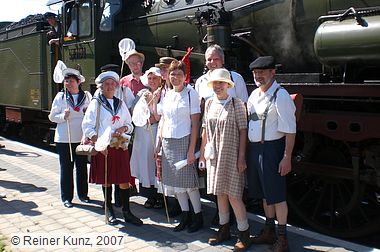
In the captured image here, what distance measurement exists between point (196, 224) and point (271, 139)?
129 centimetres

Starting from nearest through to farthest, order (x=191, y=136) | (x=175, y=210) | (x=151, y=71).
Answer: (x=191, y=136)
(x=151, y=71)
(x=175, y=210)

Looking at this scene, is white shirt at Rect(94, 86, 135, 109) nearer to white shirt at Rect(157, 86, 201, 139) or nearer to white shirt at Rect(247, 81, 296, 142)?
white shirt at Rect(157, 86, 201, 139)

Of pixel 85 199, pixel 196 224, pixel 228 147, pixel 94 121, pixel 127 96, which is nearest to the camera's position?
pixel 228 147

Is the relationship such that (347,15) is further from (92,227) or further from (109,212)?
(92,227)

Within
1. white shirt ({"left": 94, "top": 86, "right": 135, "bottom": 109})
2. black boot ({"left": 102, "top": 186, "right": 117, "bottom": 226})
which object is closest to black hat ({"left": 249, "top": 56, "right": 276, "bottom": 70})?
white shirt ({"left": 94, "top": 86, "right": 135, "bottom": 109})

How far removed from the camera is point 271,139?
3826 mm

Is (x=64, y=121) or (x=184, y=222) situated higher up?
(x=64, y=121)

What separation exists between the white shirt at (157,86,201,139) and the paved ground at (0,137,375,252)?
101 centimetres

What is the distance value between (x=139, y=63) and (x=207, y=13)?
1.08 meters

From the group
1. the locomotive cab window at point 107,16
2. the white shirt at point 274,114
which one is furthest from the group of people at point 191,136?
the locomotive cab window at point 107,16

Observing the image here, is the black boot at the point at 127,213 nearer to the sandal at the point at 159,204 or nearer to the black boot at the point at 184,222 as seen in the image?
the black boot at the point at 184,222

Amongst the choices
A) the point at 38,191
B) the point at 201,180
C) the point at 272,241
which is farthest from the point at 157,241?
the point at 38,191

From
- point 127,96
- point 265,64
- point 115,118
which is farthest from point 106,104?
point 265,64

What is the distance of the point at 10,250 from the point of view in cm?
404
